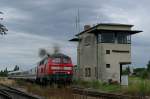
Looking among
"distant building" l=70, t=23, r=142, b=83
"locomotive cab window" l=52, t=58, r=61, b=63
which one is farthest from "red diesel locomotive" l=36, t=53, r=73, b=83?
"distant building" l=70, t=23, r=142, b=83

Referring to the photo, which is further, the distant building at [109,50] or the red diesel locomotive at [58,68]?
the distant building at [109,50]

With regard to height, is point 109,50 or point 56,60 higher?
point 109,50

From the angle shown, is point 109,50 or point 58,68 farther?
point 109,50

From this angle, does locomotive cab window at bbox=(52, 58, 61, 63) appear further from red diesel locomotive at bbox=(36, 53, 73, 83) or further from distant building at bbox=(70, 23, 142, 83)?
distant building at bbox=(70, 23, 142, 83)

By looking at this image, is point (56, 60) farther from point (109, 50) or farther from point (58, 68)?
point (109, 50)

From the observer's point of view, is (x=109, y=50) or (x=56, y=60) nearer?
(x=56, y=60)

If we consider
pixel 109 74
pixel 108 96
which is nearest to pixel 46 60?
pixel 108 96

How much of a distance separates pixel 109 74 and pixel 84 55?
7.73 meters

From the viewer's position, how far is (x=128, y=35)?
60.0 metres

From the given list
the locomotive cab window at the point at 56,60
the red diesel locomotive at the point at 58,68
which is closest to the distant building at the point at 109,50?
the red diesel locomotive at the point at 58,68

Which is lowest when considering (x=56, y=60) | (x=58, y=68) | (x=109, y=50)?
(x=58, y=68)

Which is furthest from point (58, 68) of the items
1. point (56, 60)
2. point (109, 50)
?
point (109, 50)

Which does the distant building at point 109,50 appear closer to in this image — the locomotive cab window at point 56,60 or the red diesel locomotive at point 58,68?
the red diesel locomotive at point 58,68

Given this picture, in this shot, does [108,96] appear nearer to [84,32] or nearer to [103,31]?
[103,31]
